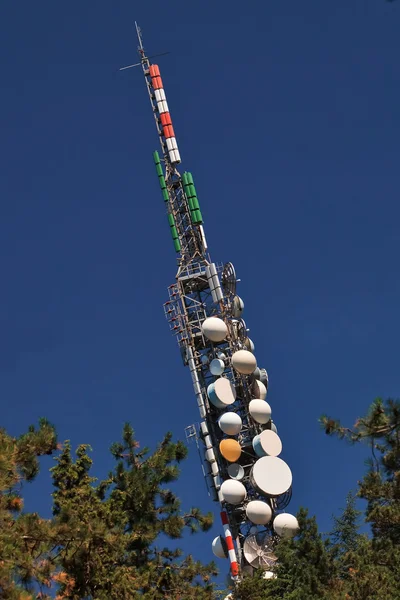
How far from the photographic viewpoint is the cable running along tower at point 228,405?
38.2 meters

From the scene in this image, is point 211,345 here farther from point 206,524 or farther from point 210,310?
point 206,524

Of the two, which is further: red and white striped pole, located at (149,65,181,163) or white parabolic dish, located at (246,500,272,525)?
red and white striped pole, located at (149,65,181,163)

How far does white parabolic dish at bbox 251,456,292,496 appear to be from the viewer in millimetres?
38000

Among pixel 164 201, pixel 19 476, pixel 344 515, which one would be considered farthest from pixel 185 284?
pixel 19 476

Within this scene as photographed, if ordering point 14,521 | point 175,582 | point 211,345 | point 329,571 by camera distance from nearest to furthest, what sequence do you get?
point 14,521
point 175,582
point 329,571
point 211,345

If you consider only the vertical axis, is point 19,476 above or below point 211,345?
below

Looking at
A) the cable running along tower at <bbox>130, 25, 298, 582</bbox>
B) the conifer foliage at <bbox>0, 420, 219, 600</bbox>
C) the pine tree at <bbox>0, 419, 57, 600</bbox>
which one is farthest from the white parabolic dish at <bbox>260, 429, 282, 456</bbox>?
the pine tree at <bbox>0, 419, 57, 600</bbox>

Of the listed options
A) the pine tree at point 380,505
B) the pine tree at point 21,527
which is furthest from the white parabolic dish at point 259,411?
the pine tree at point 21,527

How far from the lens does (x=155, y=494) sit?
27.0m

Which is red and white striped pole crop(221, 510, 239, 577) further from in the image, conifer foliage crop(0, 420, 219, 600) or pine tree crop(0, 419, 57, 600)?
pine tree crop(0, 419, 57, 600)

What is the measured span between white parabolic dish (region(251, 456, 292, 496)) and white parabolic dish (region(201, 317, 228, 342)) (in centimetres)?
560

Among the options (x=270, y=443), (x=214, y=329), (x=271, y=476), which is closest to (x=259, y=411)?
(x=270, y=443)

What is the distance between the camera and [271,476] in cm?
3822

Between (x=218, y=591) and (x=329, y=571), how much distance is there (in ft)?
13.3
